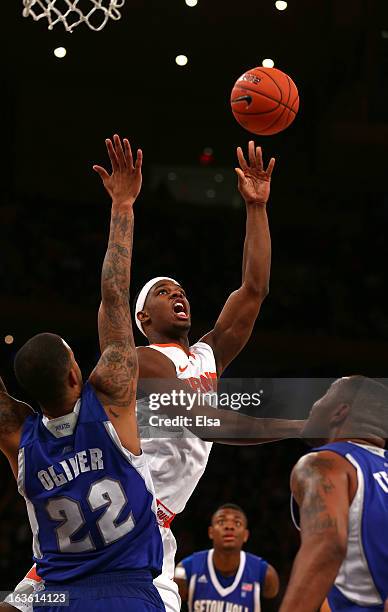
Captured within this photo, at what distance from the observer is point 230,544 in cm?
832

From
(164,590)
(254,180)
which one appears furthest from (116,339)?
(254,180)

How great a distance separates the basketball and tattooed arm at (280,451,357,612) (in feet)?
9.68

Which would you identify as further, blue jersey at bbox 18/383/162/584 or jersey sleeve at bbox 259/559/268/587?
jersey sleeve at bbox 259/559/268/587

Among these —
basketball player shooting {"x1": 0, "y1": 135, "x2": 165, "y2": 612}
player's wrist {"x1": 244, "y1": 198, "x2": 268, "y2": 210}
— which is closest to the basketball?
player's wrist {"x1": 244, "y1": 198, "x2": 268, "y2": 210}

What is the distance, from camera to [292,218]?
1577 cm

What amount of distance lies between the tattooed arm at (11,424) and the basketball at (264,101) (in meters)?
2.67

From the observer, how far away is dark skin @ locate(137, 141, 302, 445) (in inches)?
202

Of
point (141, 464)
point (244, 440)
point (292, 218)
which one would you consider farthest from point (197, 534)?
point (141, 464)

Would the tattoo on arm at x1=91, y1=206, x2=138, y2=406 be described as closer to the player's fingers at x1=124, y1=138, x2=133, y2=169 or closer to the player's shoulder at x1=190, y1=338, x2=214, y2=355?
the player's fingers at x1=124, y1=138, x2=133, y2=169

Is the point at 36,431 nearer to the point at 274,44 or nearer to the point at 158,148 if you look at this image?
the point at 274,44

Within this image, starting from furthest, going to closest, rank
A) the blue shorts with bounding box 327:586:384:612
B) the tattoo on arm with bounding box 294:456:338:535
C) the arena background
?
the arena background
the blue shorts with bounding box 327:586:384:612
the tattoo on arm with bounding box 294:456:338:535

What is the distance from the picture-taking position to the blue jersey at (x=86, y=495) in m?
3.59

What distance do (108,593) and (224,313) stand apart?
2433 mm

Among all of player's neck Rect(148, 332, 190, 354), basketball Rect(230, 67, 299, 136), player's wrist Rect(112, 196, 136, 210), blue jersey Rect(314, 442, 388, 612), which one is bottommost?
blue jersey Rect(314, 442, 388, 612)
